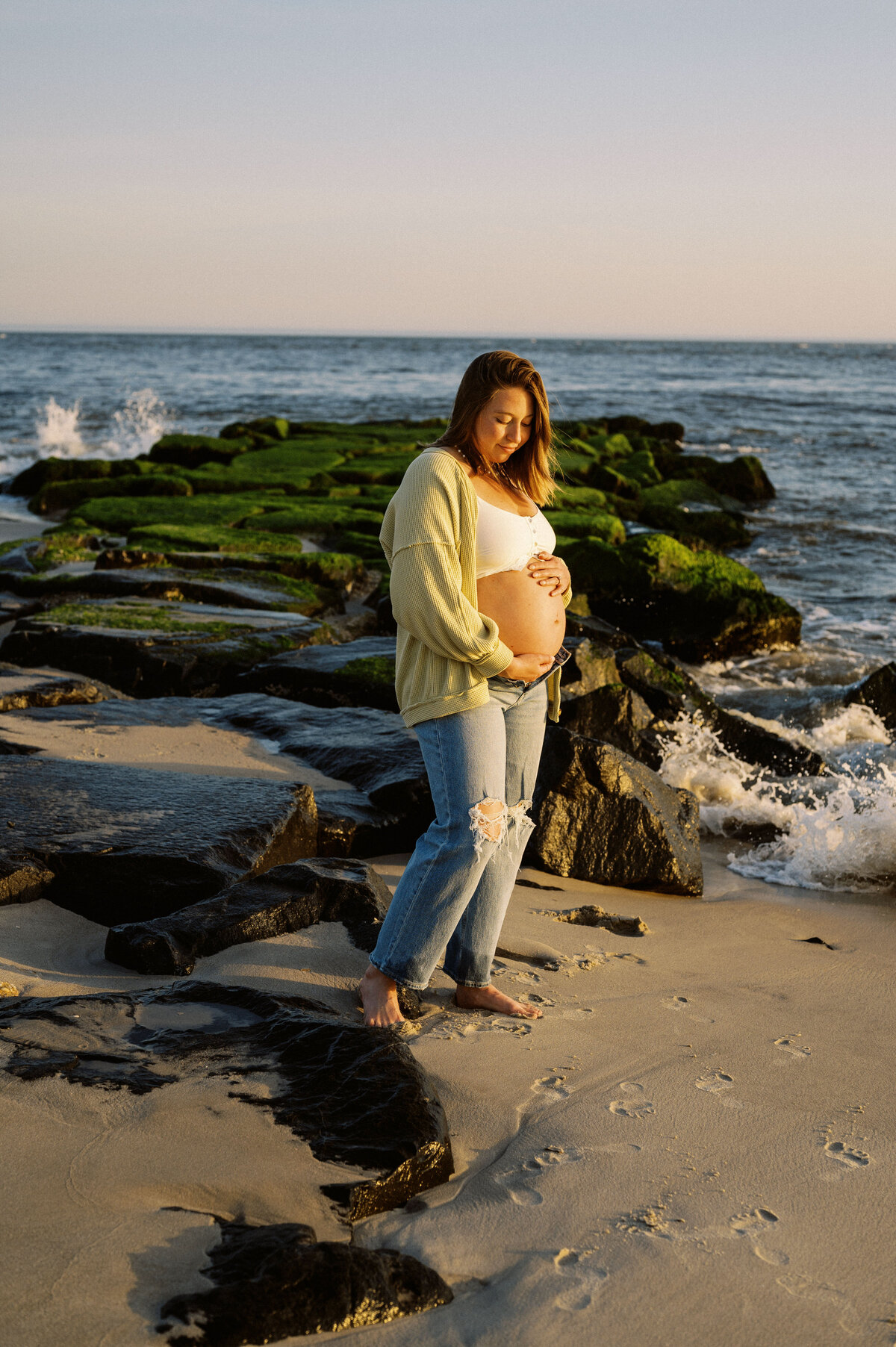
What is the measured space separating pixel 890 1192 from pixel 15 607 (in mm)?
8073

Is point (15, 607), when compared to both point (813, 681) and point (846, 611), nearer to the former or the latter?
point (813, 681)

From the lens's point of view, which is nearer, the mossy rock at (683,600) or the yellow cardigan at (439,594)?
the yellow cardigan at (439,594)

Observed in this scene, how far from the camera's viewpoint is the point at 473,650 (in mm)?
3066

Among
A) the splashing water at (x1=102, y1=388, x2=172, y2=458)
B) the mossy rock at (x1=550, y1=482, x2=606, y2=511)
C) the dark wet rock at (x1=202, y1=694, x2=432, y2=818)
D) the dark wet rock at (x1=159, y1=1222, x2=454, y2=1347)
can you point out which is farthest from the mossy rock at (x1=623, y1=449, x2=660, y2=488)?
the dark wet rock at (x1=159, y1=1222, x2=454, y2=1347)

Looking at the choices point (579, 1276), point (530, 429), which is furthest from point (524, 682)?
point (579, 1276)

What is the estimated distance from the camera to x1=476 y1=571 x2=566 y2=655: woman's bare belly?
328cm

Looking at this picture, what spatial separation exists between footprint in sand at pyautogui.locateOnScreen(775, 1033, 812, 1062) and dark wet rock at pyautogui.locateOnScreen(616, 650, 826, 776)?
3.63m

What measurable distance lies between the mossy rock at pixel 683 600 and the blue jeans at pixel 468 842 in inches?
305

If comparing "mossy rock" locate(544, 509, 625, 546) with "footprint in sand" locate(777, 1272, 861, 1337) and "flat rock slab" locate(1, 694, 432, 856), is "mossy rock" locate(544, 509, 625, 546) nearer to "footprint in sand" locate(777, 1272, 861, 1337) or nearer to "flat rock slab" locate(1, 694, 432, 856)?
"flat rock slab" locate(1, 694, 432, 856)

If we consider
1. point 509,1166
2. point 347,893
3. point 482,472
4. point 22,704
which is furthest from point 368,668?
point 509,1166

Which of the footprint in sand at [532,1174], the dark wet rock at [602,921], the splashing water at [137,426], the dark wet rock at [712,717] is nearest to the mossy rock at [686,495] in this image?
the splashing water at [137,426]

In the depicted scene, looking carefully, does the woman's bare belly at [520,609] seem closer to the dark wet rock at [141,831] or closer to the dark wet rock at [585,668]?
the dark wet rock at [141,831]

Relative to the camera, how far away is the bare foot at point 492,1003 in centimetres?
349

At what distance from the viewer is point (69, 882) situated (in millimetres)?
3910
